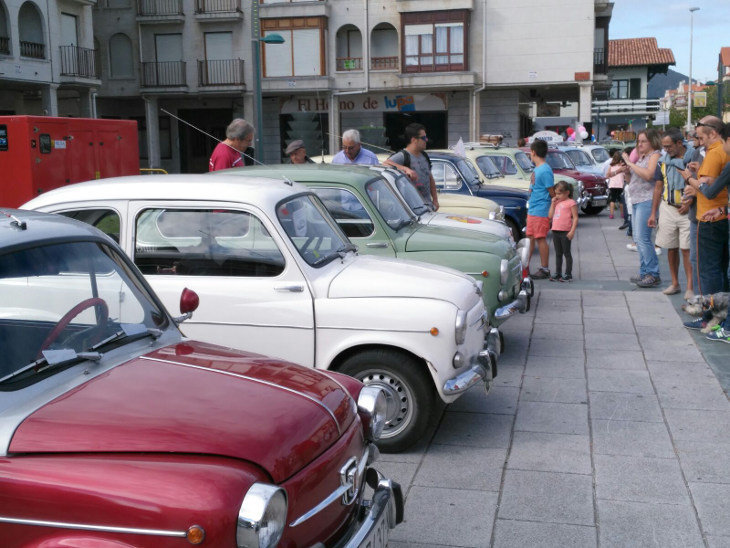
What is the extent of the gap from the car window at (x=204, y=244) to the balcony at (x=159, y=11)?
3835 cm

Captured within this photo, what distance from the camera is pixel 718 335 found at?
8.82m

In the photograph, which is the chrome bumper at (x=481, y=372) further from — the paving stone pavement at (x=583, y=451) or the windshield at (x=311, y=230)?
the windshield at (x=311, y=230)

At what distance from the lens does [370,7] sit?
4078 cm

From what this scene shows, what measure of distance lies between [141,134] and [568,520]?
142ft

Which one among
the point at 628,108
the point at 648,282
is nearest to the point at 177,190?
the point at 648,282

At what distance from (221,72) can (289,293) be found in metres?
38.4

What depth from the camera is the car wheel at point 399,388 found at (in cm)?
566

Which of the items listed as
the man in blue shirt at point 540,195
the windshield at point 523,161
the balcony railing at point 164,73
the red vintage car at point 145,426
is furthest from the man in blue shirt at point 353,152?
the balcony railing at point 164,73

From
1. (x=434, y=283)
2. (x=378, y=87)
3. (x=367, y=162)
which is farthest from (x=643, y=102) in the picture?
(x=434, y=283)

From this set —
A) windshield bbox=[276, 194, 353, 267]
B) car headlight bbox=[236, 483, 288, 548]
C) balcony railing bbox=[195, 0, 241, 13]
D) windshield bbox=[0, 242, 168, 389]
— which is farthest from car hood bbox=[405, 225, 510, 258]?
balcony railing bbox=[195, 0, 241, 13]

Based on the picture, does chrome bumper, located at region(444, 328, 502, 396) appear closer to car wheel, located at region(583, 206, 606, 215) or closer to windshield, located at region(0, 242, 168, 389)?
windshield, located at region(0, 242, 168, 389)

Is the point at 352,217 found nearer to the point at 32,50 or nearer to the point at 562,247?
the point at 562,247

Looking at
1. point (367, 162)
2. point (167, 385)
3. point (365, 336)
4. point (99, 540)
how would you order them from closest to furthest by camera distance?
1. point (99, 540)
2. point (167, 385)
3. point (365, 336)
4. point (367, 162)

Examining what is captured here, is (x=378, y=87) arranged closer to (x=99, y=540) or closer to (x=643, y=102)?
(x=99, y=540)
